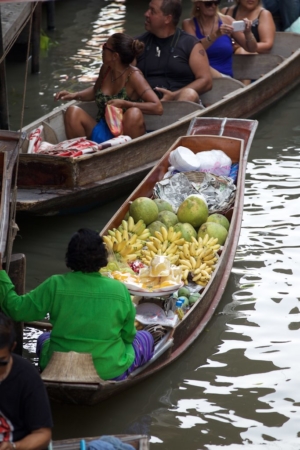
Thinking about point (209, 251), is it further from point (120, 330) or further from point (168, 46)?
point (168, 46)

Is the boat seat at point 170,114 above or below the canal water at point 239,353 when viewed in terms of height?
above

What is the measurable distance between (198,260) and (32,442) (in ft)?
8.30

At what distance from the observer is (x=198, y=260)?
5.60 metres

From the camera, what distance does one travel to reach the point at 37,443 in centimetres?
329

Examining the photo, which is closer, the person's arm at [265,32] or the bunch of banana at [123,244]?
the bunch of banana at [123,244]

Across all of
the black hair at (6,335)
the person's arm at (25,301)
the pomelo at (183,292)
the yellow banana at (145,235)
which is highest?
the black hair at (6,335)

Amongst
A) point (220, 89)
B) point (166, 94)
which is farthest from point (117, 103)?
point (220, 89)

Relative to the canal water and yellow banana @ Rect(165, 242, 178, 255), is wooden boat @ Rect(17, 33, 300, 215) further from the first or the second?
yellow banana @ Rect(165, 242, 178, 255)

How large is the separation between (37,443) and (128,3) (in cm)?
1222

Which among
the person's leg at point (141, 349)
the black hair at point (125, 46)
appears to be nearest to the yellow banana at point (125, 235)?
the person's leg at point (141, 349)

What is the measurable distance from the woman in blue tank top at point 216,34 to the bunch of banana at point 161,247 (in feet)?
10.3

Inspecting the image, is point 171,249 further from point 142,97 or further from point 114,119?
point 142,97

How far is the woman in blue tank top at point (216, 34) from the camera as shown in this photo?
8.38 m

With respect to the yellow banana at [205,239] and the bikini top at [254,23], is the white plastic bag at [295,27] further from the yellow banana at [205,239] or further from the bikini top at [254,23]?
the yellow banana at [205,239]
